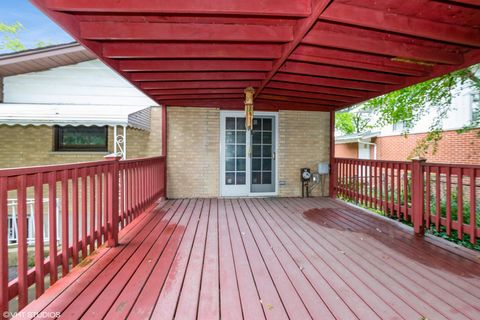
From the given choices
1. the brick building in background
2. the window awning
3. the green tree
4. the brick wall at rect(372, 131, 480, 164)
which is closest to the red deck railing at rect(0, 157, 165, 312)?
the window awning

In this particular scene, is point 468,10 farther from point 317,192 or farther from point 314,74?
point 317,192

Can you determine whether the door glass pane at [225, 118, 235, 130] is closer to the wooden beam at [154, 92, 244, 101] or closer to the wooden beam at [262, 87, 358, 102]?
the wooden beam at [154, 92, 244, 101]

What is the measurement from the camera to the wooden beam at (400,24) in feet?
7.37

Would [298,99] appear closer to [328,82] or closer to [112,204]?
[328,82]

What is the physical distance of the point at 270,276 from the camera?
2.28 metres

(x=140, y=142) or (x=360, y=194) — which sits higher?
(x=140, y=142)

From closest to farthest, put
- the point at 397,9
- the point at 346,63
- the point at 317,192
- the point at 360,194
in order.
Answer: the point at 397,9 < the point at 346,63 < the point at 360,194 < the point at 317,192

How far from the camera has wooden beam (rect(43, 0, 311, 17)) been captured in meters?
2.15

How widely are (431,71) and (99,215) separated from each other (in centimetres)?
484

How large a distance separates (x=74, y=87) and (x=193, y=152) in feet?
11.0

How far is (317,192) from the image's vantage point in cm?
653

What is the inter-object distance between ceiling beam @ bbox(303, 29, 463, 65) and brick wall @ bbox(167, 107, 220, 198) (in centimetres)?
373

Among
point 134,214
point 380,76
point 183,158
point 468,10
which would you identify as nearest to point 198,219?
point 134,214

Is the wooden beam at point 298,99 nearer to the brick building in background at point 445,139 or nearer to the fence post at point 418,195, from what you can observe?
the fence post at point 418,195
